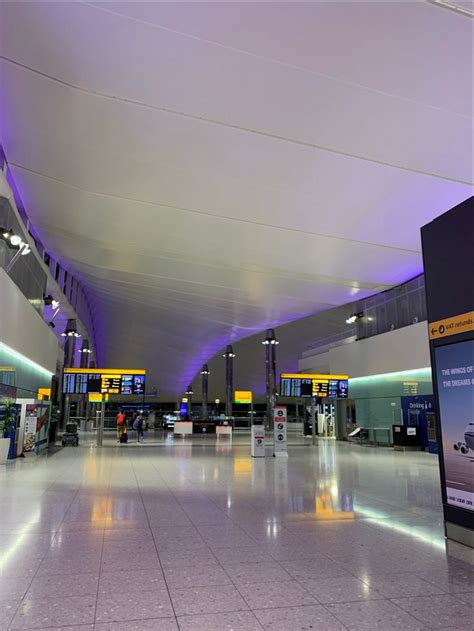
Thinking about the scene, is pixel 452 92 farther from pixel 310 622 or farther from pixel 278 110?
pixel 310 622

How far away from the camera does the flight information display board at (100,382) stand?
21638 millimetres

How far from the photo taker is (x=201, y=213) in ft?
44.1

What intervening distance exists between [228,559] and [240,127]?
789 cm

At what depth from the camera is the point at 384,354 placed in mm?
21750

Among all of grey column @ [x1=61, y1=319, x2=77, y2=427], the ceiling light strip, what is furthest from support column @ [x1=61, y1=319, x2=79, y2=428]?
the ceiling light strip

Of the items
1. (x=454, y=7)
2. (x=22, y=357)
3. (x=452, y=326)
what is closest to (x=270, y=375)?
(x=22, y=357)

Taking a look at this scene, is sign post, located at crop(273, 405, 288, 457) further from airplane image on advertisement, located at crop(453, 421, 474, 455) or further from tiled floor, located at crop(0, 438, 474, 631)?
airplane image on advertisement, located at crop(453, 421, 474, 455)

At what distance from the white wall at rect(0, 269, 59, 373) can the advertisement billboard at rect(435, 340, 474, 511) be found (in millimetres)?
10596

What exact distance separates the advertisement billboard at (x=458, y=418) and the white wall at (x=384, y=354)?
533 inches

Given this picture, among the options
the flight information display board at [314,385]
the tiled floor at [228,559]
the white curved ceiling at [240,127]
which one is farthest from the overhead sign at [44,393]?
the flight information display board at [314,385]

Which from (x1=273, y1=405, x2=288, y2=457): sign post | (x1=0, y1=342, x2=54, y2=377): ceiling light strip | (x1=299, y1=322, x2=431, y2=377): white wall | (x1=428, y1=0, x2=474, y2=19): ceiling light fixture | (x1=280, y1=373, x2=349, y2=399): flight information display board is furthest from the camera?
(x1=280, y1=373, x2=349, y2=399): flight information display board

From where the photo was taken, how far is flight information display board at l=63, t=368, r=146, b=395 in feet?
71.0

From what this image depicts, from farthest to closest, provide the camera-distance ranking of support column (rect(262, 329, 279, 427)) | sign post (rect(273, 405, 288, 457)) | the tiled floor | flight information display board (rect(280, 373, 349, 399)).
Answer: support column (rect(262, 329, 279, 427))
flight information display board (rect(280, 373, 349, 399))
sign post (rect(273, 405, 288, 457))
the tiled floor

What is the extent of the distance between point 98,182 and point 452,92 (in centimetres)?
829
